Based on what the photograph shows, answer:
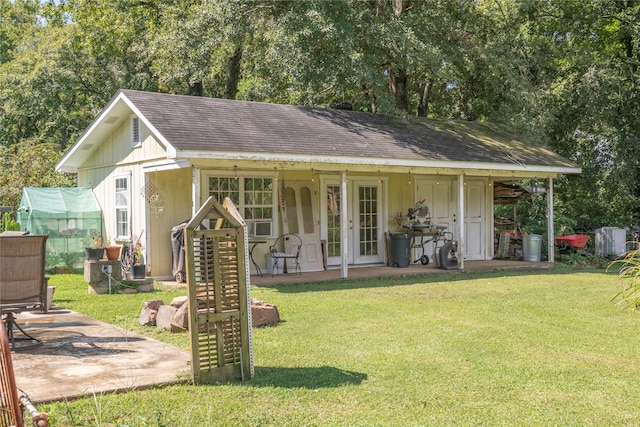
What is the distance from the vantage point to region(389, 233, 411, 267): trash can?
14711mm

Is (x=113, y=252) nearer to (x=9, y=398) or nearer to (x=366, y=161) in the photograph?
(x=366, y=161)

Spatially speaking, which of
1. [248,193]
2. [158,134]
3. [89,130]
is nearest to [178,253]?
[248,193]

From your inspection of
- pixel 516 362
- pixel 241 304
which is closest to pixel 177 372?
pixel 241 304

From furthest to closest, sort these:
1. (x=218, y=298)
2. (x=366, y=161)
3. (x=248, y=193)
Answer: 1. (x=248, y=193)
2. (x=366, y=161)
3. (x=218, y=298)

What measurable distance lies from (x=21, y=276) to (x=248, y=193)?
7.36 metres

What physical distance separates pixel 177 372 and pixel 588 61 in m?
18.1

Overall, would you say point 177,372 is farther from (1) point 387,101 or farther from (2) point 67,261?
(1) point 387,101

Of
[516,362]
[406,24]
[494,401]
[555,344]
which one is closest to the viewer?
[494,401]

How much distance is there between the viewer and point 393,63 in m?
18.3

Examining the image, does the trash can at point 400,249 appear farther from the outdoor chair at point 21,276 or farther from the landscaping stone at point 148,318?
the outdoor chair at point 21,276

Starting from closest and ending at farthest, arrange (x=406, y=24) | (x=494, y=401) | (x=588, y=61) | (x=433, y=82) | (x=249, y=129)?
(x=494, y=401), (x=249, y=129), (x=406, y=24), (x=588, y=61), (x=433, y=82)

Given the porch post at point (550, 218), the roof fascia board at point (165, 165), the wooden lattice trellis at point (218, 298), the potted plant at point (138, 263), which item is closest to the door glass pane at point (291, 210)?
the roof fascia board at point (165, 165)

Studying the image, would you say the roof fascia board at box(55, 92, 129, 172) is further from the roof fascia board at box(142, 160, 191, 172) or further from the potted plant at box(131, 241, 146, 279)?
the potted plant at box(131, 241, 146, 279)

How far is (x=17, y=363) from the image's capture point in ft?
18.6
